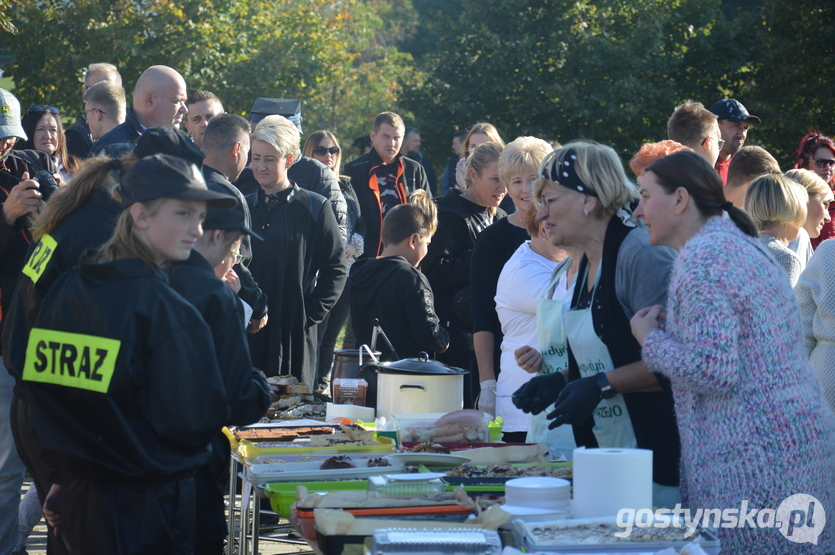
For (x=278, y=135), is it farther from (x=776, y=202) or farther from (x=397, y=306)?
(x=776, y=202)

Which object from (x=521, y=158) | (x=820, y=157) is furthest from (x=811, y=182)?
(x=521, y=158)

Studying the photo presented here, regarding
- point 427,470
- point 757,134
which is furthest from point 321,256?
point 757,134

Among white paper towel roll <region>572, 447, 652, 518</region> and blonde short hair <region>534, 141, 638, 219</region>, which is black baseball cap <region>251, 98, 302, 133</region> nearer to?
blonde short hair <region>534, 141, 638, 219</region>

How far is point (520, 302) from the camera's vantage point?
427 centimetres

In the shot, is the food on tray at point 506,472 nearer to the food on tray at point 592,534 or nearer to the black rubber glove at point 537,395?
the black rubber glove at point 537,395

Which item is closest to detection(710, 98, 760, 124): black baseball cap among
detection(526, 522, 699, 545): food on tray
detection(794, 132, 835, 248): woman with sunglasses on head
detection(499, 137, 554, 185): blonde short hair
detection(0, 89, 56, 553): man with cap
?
detection(794, 132, 835, 248): woman with sunglasses on head

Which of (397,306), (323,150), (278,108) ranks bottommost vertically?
(397,306)

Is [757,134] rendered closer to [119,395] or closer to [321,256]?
[321,256]

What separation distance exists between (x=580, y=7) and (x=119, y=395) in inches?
780

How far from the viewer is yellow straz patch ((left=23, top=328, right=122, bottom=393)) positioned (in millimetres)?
2500

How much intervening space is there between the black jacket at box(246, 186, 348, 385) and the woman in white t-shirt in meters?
1.81

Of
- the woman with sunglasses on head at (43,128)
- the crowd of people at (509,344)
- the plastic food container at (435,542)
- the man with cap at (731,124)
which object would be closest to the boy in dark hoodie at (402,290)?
the crowd of people at (509,344)

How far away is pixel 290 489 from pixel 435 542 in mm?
880

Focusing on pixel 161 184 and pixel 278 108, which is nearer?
pixel 161 184
